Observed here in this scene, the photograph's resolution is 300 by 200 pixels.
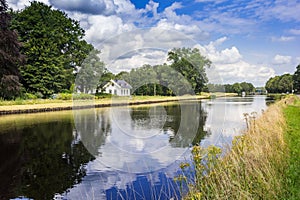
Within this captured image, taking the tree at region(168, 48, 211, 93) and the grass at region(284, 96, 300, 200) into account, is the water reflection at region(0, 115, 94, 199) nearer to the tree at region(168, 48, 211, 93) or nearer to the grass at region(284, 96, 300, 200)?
the grass at region(284, 96, 300, 200)

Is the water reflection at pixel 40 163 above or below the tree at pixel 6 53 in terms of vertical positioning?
below

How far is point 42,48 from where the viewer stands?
116ft

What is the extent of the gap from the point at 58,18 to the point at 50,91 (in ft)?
47.6

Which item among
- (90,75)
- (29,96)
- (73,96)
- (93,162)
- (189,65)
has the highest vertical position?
(189,65)

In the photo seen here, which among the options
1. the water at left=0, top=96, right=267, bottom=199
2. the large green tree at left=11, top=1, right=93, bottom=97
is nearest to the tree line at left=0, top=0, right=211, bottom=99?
the large green tree at left=11, top=1, right=93, bottom=97

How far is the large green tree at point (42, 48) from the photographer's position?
35.2m

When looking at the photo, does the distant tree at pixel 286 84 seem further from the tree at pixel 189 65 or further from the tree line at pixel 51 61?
the tree line at pixel 51 61

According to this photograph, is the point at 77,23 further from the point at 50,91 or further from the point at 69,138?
the point at 69,138

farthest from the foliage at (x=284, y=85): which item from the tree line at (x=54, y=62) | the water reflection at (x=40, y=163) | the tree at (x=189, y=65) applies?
the water reflection at (x=40, y=163)

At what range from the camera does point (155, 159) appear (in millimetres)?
9047

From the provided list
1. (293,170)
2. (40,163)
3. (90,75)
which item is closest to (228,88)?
(90,75)

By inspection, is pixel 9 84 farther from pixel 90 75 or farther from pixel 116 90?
pixel 116 90

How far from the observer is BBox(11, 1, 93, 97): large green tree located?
1384 inches

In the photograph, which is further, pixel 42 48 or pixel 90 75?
pixel 90 75
